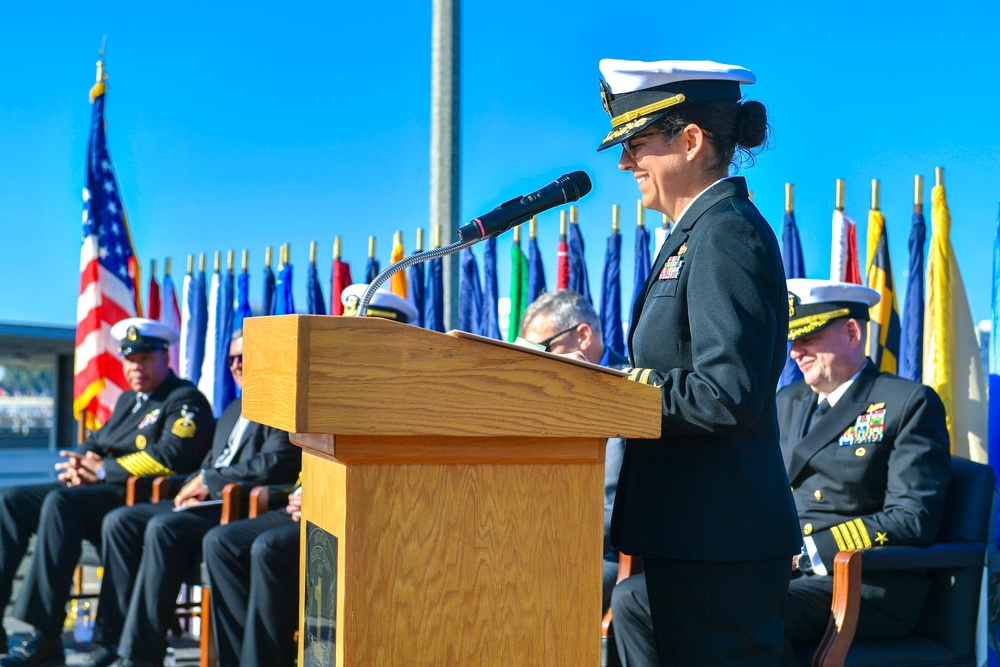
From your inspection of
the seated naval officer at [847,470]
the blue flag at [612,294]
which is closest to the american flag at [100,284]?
the blue flag at [612,294]

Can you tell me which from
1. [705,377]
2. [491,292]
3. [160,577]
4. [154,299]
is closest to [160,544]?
[160,577]

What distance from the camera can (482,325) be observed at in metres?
6.21

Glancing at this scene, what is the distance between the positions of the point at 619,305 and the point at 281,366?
4.49 metres

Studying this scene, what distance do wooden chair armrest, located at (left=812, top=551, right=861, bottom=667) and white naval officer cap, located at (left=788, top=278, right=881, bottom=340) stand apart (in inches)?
31.1

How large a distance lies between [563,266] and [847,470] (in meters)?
3.24

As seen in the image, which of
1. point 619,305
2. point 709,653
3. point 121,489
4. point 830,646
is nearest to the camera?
point 709,653

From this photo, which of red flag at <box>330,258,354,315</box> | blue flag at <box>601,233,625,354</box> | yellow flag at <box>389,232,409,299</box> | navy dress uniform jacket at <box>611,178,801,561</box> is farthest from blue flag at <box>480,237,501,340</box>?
navy dress uniform jacket at <box>611,178,801,561</box>

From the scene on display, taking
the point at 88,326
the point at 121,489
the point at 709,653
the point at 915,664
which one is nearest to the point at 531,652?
the point at 709,653

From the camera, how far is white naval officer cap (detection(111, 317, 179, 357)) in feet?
16.9

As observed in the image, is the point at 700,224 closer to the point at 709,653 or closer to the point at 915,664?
the point at 709,653

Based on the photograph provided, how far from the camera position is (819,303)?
2.98 m

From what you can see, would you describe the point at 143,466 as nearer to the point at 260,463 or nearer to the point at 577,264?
the point at 260,463

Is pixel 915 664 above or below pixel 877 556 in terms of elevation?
below

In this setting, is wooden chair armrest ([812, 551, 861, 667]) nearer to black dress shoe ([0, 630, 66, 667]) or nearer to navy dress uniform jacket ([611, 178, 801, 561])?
navy dress uniform jacket ([611, 178, 801, 561])
